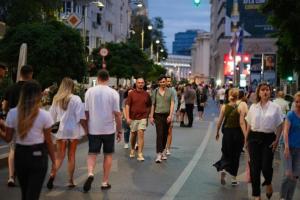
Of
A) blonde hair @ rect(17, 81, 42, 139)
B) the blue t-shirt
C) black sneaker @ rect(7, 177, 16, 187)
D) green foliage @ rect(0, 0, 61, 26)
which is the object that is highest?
green foliage @ rect(0, 0, 61, 26)

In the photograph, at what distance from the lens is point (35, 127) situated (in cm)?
649

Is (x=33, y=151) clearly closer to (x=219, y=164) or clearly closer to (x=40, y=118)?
(x=40, y=118)

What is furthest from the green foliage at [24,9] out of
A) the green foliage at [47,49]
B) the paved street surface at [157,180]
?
the paved street surface at [157,180]

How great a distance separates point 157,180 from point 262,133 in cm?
286

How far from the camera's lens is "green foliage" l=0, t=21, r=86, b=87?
3756 centimetres

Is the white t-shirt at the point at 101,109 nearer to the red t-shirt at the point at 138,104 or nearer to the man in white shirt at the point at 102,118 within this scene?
the man in white shirt at the point at 102,118

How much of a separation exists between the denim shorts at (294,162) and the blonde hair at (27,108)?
3726 millimetres

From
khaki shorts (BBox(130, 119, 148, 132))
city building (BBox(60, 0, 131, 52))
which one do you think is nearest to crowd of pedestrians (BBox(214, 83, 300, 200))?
khaki shorts (BBox(130, 119, 148, 132))

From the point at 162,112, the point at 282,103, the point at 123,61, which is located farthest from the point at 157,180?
the point at 123,61

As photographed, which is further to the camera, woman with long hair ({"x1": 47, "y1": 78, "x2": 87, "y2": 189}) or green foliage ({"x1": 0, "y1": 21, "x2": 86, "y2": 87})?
green foliage ({"x1": 0, "y1": 21, "x2": 86, "y2": 87})

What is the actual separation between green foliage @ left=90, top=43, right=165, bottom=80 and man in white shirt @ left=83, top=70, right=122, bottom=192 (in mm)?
45375

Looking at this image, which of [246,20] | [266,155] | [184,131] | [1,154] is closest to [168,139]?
[1,154]

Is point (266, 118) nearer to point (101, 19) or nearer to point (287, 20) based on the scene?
point (287, 20)

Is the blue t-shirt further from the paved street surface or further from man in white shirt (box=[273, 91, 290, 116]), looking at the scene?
man in white shirt (box=[273, 91, 290, 116])
